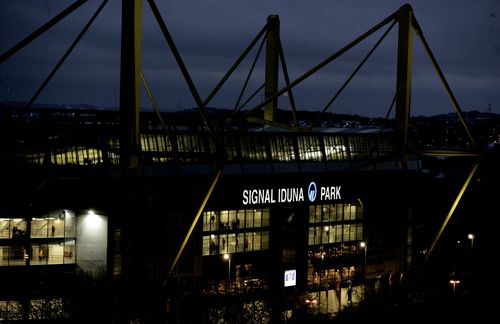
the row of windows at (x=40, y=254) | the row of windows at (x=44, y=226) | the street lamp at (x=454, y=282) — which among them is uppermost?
the row of windows at (x=44, y=226)

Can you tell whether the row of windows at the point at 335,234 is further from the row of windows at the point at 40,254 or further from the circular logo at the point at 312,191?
the row of windows at the point at 40,254

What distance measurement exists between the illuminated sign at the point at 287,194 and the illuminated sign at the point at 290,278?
5297mm

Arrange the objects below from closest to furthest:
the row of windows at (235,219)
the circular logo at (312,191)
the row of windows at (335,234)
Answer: the row of windows at (235,219), the circular logo at (312,191), the row of windows at (335,234)

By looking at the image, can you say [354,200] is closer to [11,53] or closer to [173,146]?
[173,146]

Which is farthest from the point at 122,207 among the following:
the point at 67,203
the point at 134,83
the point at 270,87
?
the point at 270,87

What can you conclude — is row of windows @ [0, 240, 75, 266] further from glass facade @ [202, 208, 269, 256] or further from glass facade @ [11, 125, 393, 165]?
glass facade @ [202, 208, 269, 256]

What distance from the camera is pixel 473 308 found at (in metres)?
35.2

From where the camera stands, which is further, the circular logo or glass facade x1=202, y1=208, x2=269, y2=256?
the circular logo

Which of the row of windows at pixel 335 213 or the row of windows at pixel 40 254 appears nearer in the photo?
the row of windows at pixel 40 254

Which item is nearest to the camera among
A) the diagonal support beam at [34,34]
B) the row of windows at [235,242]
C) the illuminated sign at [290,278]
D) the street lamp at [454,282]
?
the diagonal support beam at [34,34]

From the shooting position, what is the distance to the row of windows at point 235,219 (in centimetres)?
4244

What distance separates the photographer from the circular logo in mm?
45562

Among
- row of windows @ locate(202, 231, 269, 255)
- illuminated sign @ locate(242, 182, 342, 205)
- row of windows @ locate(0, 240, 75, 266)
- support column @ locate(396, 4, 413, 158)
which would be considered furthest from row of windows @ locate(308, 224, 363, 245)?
row of windows @ locate(0, 240, 75, 266)

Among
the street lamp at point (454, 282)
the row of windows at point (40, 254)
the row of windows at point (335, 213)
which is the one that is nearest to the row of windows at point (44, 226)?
the row of windows at point (40, 254)
